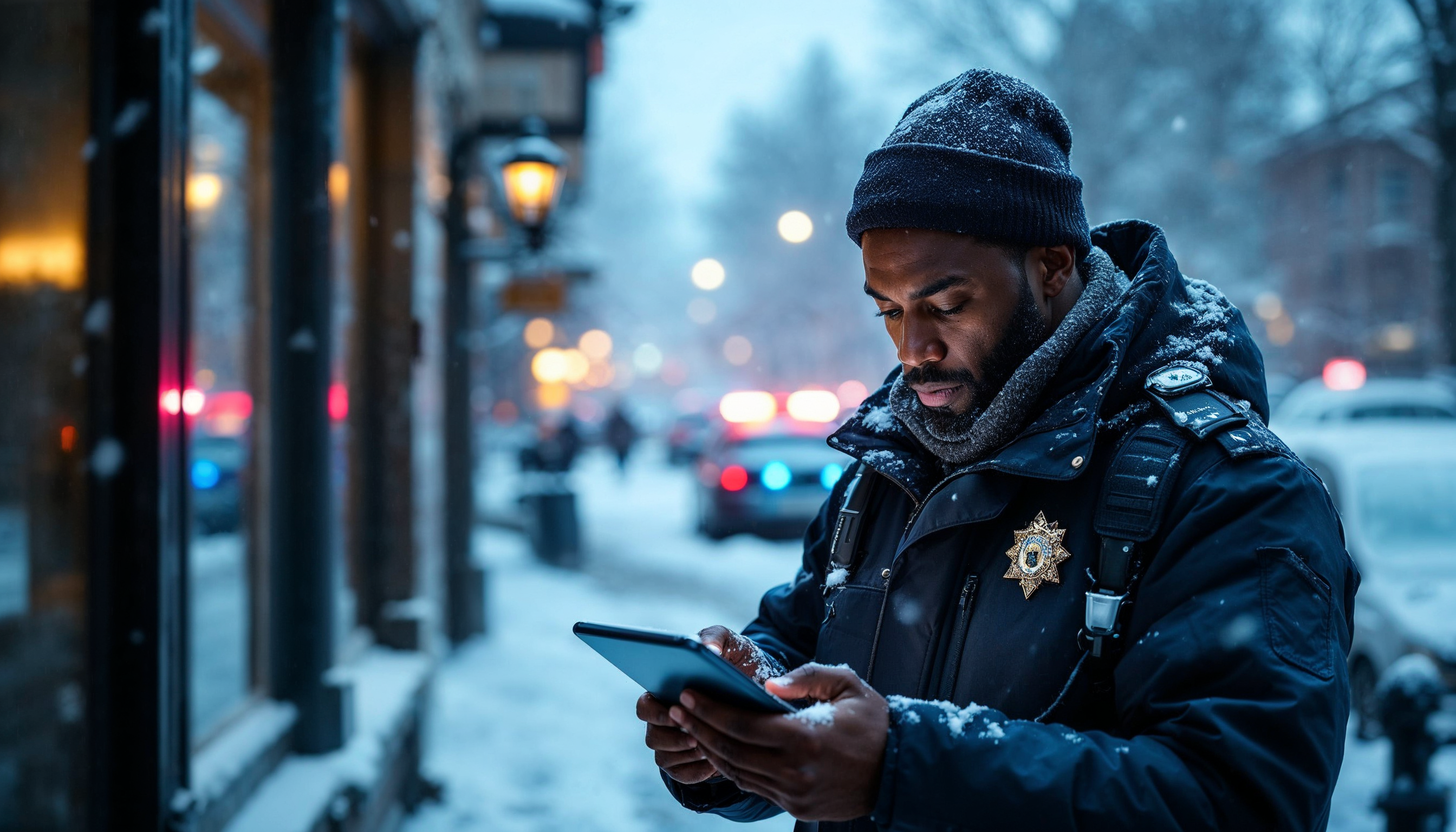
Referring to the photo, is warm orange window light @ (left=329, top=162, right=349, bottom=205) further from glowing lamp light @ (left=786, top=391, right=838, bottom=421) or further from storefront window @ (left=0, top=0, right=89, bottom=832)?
glowing lamp light @ (left=786, top=391, right=838, bottom=421)

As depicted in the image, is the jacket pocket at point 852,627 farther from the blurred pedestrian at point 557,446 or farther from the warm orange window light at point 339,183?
the blurred pedestrian at point 557,446

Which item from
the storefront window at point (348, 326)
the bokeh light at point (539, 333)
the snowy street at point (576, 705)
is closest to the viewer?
the snowy street at point (576, 705)

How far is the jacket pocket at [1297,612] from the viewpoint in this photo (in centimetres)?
141

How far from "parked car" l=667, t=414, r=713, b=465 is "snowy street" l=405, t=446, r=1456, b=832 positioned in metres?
15.2

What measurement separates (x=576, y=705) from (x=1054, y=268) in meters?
5.71

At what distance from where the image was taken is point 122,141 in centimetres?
291

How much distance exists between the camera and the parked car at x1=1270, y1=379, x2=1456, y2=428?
15.3m

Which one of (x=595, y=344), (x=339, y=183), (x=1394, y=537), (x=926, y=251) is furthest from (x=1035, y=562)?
(x=595, y=344)

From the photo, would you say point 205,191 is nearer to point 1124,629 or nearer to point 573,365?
point 1124,629

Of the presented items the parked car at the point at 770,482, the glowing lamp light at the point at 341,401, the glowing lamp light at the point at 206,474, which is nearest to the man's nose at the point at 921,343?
the glowing lamp light at the point at 206,474

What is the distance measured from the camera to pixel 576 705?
23.1ft

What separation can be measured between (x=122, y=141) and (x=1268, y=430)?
2.76 m

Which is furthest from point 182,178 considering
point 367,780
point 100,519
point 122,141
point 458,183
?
point 458,183

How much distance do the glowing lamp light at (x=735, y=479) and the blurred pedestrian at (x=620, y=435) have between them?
35.3ft
